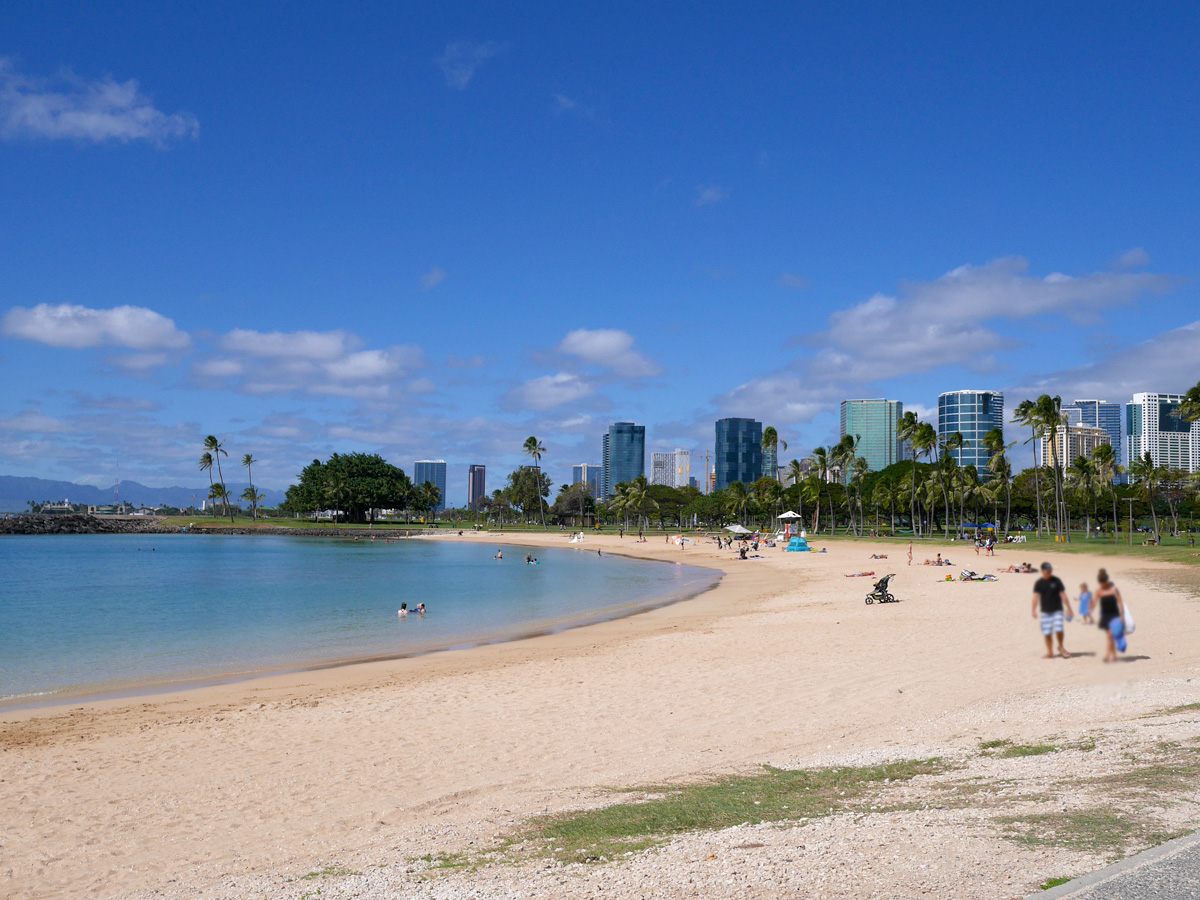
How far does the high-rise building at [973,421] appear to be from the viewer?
4.30 m

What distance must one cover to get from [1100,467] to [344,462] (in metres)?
190

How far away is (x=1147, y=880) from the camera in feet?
20.6

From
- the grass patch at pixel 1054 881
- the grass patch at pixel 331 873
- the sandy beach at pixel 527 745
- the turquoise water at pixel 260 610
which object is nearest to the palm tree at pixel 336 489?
the turquoise water at pixel 260 610

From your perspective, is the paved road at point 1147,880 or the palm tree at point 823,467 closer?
the paved road at point 1147,880

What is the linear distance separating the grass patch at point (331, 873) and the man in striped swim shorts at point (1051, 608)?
30.5 ft

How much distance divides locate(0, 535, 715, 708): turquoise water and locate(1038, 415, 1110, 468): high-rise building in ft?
80.5

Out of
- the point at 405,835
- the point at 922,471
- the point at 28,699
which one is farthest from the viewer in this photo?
the point at 28,699

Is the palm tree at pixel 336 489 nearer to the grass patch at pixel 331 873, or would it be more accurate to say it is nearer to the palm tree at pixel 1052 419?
the grass patch at pixel 331 873

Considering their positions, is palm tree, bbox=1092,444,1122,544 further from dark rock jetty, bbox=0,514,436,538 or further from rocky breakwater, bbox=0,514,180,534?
rocky breakwater, bbox=0,514,180,534

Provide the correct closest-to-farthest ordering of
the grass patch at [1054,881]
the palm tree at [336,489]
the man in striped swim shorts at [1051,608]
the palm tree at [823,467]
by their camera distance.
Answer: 1. the man in striped swim shorts at [1051,608]
2. the grass patch at [1054,881]
3. the palm tree at [823,467]
4. the palm tree at [336,489]

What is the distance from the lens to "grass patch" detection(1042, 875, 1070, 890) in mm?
6609

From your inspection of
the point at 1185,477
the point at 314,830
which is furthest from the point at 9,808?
the point at 1185,477

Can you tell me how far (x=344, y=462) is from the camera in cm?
18562

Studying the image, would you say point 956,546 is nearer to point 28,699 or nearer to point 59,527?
point 28,699
